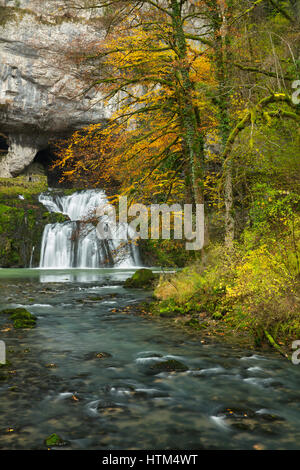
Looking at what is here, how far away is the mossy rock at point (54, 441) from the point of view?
3.51 meters

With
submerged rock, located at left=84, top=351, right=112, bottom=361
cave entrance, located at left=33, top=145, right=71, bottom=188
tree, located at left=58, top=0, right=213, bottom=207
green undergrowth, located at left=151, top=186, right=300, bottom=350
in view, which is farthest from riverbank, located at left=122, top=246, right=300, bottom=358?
cave entrance, located at left=33, top=145, right=71, bottom=188

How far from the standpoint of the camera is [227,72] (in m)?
9.84

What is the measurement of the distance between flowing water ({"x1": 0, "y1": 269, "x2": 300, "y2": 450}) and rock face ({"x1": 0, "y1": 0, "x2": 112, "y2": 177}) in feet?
78.1

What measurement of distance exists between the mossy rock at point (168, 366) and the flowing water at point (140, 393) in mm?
122

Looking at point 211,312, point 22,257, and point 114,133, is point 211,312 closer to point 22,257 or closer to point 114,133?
point 114,133

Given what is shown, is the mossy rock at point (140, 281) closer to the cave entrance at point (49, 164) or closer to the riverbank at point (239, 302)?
the riverbank at point (239, 302)

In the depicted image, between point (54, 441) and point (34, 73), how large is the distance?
29.9 metres

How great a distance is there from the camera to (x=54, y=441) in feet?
11.6

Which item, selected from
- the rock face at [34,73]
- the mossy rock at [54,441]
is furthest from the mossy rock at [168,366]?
the rock face at [34,73]

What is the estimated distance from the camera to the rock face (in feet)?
94.2

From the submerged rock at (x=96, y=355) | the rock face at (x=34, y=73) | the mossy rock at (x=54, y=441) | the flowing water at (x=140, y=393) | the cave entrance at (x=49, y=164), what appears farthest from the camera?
the cave entrance at (x=49, y=164)

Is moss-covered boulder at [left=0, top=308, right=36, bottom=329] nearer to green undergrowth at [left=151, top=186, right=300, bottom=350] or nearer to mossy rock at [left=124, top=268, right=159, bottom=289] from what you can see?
green undergrowth at [left=151, top=186, right=300, bottom=350]
